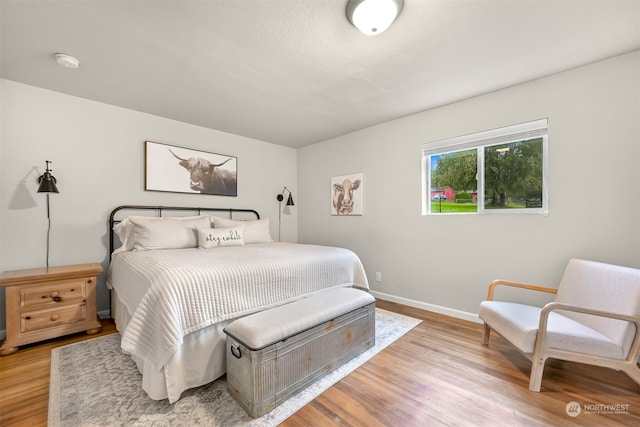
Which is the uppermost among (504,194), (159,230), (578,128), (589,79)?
(589,79)

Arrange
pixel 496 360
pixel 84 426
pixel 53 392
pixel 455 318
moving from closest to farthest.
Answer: pixel 84 426
pixel 53 392
pixel 496 360
pixel 455 318

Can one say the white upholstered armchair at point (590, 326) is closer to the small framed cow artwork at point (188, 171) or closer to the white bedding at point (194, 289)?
the white bedding at point (194, 289)

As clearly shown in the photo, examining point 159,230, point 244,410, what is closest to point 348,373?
point 244,410

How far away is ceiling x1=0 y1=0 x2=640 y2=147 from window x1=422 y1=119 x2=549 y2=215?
0.49 meters

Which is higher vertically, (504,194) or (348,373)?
(504,194)

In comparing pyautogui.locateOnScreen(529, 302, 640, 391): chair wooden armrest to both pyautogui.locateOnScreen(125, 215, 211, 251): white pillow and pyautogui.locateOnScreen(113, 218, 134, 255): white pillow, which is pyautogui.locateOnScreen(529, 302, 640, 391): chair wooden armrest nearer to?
pyautogui.locateOnScreen(125, 215, 211, 251): white pillow

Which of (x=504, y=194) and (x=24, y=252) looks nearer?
(x=24, y=252)

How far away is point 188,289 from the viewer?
1.59 m

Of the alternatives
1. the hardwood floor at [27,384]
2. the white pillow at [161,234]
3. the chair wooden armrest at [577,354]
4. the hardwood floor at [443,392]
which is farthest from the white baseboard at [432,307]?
the hardwood floor at [27,384]

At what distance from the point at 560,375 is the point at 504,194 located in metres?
1.59

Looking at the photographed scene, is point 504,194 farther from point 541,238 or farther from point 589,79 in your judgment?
point 589,79

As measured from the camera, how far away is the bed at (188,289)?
4.95 ft

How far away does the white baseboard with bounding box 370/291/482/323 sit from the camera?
9.11 feet

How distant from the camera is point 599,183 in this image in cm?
212
